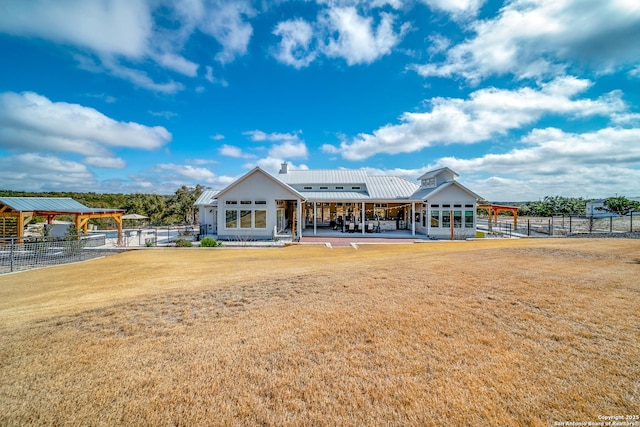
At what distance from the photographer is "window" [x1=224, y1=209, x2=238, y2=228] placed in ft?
69.1

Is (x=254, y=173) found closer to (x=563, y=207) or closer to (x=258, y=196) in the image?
(x=258, y=196)

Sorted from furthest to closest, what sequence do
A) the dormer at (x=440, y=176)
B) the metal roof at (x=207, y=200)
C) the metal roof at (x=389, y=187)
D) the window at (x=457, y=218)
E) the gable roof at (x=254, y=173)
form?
1. the metal roof at (x=389, y=187)
2. the metal roof at (x=207, y=200)
3. the dormer at (x=440, y=176)
4. the window at (x=457, y=218)
5. the gable roof at (x=254, y=173)

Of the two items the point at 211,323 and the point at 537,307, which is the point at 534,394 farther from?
the point at 211,323

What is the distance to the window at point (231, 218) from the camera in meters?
21.0

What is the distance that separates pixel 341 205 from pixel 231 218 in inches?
491

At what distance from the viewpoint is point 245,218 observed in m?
21.0

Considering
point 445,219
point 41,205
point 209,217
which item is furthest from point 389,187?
point 41,205

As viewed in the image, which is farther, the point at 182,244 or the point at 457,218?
the point at 457,218

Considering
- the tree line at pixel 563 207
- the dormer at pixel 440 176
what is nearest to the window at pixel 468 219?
the dormer at pixel 440 176

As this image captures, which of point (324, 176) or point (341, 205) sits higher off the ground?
point (324, 176)

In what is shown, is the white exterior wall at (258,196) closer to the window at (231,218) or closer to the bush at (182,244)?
the window at (231,218)

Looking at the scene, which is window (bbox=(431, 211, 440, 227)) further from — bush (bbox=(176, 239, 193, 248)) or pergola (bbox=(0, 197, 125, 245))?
pergola (bbox=(0, 197, 125, 245))

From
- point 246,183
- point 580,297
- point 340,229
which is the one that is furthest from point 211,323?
point 340,229

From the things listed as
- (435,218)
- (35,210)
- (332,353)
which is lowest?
(332,353)
